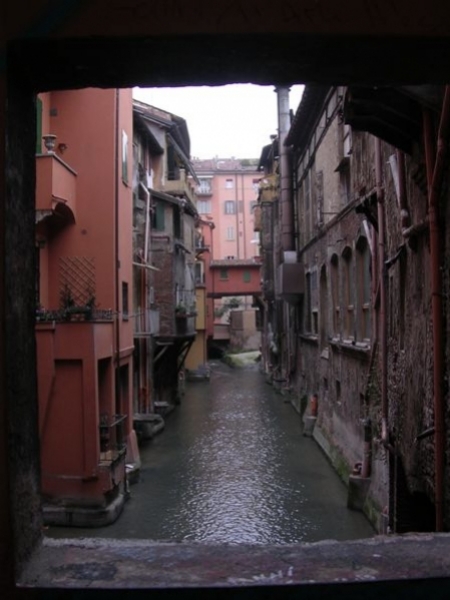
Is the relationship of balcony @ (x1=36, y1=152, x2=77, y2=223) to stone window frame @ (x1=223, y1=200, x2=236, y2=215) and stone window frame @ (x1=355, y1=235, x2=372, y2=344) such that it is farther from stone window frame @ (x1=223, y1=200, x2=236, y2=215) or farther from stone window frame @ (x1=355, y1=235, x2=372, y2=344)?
stone window frame @ (x1=223, y1=200, x2=236, y2=215)

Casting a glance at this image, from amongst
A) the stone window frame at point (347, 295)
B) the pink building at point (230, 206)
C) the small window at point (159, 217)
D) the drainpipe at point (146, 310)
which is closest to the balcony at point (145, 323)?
the drainpipe at point (146, 310)

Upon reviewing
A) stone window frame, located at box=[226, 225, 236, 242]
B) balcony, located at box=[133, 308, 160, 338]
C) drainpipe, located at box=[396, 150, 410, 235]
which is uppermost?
stone window frame, located at box=[226, 225, 236, 242]

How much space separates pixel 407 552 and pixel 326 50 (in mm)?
1844

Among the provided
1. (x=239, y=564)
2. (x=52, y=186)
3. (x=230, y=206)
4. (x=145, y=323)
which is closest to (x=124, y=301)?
(x=52, y=186)

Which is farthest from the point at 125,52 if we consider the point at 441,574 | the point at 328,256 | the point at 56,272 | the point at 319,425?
the point at 319,425

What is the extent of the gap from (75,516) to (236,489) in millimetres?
4209

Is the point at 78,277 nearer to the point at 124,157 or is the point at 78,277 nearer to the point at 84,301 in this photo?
the point at 84,301

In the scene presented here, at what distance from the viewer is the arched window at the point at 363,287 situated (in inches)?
490

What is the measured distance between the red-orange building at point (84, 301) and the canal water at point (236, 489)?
A: 0.83m

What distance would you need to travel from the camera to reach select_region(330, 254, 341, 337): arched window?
52.4 ft

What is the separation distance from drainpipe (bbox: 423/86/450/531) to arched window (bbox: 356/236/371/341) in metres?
6.61

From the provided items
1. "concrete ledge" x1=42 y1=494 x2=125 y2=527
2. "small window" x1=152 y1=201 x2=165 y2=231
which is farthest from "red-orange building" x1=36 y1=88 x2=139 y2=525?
"small window" x1=152 y1=201 x2=165 y2=231

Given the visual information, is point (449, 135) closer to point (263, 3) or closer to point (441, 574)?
point (263, 3)

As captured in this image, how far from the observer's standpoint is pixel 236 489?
14.5 meters
